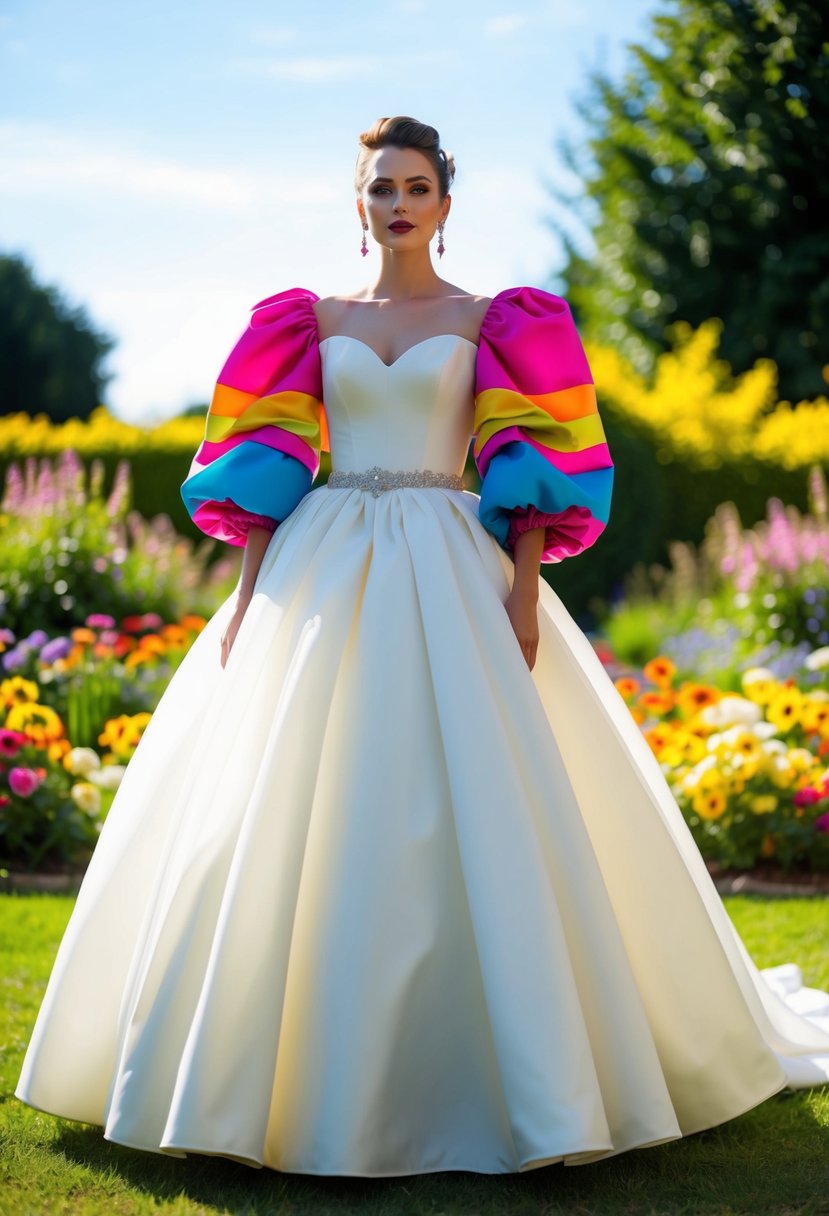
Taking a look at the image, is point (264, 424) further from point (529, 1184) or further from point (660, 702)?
point (660, 702)

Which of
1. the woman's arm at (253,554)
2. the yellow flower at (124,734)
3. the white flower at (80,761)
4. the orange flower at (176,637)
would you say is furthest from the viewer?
the orange flower at (176,637)

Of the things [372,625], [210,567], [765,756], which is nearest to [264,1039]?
[372,625]

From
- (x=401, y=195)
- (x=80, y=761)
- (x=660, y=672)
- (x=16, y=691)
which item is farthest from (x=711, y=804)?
(x=16, y=691)

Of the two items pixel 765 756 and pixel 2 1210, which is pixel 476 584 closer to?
pixel 2 1210

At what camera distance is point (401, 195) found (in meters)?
3.28

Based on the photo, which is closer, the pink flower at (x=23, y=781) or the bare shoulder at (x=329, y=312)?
the bare shoulder at (x=329, y=312)

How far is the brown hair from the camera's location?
3.29 metres

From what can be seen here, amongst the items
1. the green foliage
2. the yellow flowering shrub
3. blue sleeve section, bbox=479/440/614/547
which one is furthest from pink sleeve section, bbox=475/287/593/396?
the yellow flowering shrub

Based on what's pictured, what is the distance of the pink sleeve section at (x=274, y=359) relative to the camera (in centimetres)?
333

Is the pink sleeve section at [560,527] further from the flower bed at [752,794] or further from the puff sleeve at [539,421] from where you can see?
the flower bed at [752,794]

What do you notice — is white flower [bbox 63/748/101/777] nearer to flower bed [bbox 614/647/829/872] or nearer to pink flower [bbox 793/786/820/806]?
flower bed [bbox 614/647/829/872]

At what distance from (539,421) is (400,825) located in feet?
3.36

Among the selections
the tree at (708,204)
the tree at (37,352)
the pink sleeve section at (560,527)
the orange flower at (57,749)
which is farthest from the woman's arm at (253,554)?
the tree at (37,352)

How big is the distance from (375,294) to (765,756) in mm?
2881
